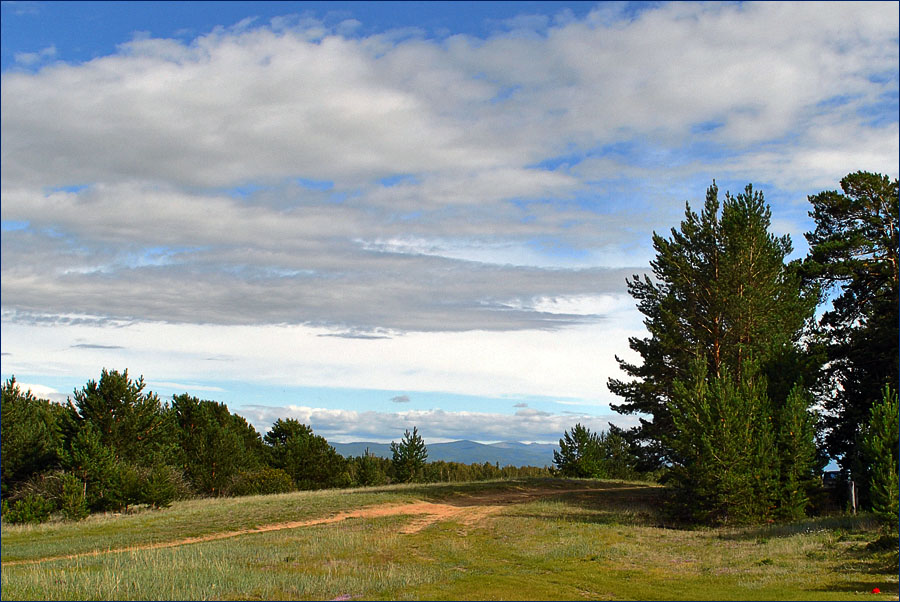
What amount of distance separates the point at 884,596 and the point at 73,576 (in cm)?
1504

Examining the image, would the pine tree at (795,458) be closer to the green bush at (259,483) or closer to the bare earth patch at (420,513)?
the bare earth patch at (420,513)

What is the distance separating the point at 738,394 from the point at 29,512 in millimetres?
32842

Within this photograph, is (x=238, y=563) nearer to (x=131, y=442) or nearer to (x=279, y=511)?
(x=279, y=511)

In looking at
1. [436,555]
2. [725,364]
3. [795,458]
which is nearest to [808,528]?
[795,458]

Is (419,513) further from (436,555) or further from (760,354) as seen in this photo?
(760,354)

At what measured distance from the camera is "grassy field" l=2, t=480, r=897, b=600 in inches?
503

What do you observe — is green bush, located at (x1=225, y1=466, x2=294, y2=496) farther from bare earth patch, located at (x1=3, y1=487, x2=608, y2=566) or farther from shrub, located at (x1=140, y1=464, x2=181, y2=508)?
bare earth patch, located at (x1=3, y1=487, x2=608, y2=566)

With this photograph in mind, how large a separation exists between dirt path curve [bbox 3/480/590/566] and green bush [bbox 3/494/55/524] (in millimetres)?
14332

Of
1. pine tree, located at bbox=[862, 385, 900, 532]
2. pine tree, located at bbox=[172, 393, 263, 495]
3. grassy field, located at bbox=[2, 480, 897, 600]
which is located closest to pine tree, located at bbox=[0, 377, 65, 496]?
pine tree, located at bbox=[172, 393, 263, 495]

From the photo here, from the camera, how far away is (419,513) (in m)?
31.7

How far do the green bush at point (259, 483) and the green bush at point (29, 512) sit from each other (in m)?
19.1

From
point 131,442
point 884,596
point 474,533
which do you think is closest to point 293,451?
point 131,442

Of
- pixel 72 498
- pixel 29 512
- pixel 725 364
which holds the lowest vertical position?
pixel 29 512

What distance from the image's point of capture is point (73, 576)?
1388 centimetres
